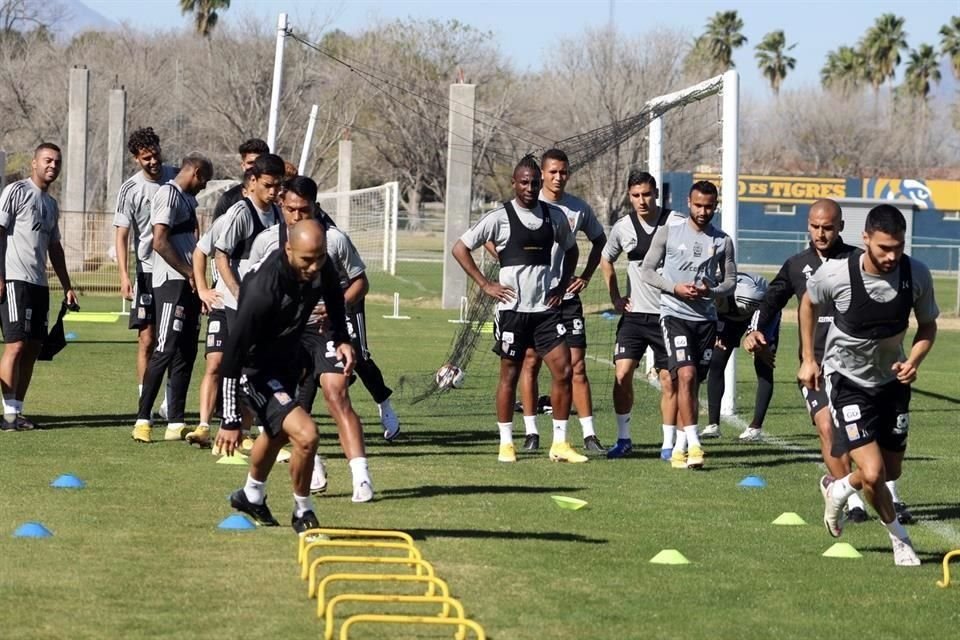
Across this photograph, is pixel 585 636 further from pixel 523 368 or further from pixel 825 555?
pixel 523 368

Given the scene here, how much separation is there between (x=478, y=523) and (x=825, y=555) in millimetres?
1978

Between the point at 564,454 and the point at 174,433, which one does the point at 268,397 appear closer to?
the point at 564,454

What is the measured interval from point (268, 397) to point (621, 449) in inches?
187

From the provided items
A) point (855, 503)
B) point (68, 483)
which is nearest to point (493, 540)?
point (855, 503)

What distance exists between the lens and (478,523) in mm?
9266

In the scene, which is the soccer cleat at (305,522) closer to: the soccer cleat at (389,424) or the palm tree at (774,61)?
the soccer cleat at (389,424)

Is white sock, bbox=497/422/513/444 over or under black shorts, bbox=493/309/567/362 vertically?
under

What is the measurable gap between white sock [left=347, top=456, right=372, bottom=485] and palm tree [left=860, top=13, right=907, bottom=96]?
92447 millimetres

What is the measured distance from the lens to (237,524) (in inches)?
347

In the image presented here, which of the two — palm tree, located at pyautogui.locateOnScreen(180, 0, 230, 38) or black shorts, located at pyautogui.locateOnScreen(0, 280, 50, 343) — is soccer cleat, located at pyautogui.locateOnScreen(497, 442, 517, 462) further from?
palm tree, located at pyautogui.locateOnScreen(180, 0, 230, 38)

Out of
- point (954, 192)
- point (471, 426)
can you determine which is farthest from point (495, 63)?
point (471, 426)

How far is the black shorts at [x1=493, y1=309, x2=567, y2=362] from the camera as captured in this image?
39.9 ft

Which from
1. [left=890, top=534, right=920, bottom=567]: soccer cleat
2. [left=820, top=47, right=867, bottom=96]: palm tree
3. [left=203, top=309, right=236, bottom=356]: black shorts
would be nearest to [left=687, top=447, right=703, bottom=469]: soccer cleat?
[left=203, top=309, right=236, bottom=356]: black shorts

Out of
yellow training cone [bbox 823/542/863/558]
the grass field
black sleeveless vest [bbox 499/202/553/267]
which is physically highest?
black sleeveless vest [bbox 499/202/553/267]
